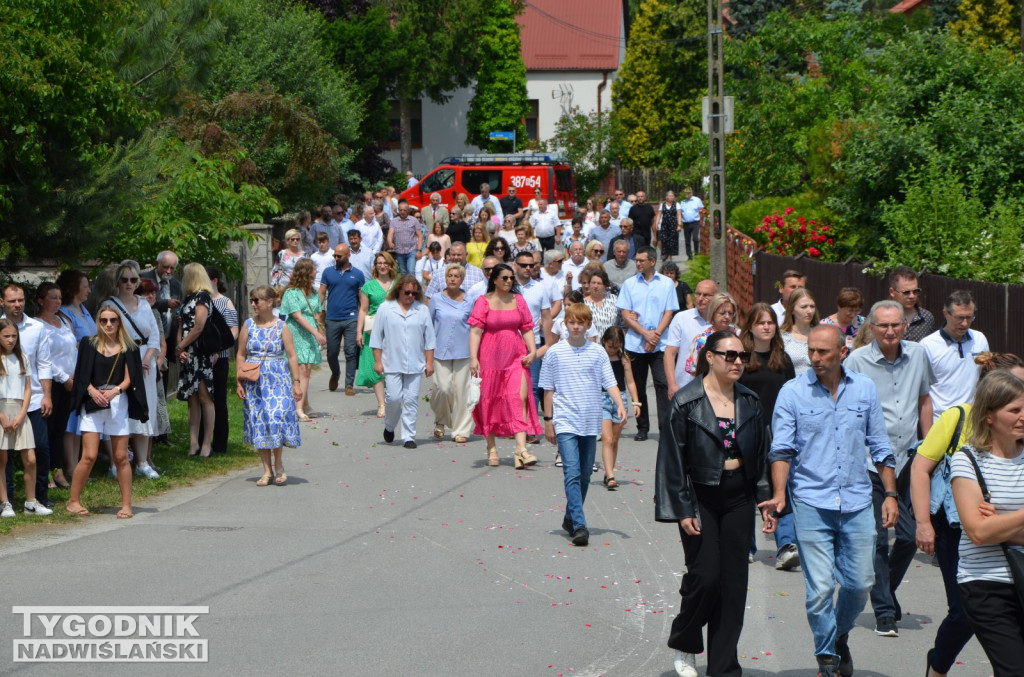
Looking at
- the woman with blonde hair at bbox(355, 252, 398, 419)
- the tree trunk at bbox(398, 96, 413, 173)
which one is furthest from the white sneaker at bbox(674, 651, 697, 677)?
the tree trunk at bbox(398, 96, 413, 173)

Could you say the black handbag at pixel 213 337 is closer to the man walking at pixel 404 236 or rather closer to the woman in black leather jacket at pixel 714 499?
the woman in black leather jacket at pixel 714 499

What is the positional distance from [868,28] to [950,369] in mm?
24226

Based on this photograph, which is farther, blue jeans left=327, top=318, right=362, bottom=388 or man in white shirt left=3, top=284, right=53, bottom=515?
blue jeans left=327, top=318, right=362, bottom=388

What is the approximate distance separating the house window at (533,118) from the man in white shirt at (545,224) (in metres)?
33.0

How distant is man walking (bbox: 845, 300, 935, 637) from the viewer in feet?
25.6

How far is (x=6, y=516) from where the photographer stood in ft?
34.1

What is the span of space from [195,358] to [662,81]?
1849 inches

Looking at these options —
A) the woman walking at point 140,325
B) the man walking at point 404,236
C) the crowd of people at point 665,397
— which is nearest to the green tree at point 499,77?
the man walking at point 404,236

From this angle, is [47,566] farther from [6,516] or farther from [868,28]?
[868,28]

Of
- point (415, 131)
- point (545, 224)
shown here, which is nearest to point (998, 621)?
point (545, 224)

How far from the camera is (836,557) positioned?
6.91 meters

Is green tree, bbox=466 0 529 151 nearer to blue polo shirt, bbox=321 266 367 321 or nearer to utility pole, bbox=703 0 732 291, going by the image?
utility pole, bbox=703 0 732 291

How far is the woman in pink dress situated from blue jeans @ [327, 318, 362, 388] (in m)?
4.72

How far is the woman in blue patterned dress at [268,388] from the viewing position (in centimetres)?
1198
